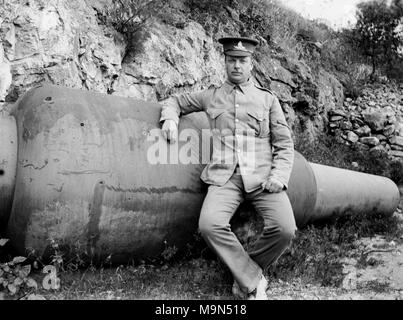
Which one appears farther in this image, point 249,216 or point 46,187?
point 249,216

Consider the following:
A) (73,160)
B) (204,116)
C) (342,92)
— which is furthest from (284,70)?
(73,160)

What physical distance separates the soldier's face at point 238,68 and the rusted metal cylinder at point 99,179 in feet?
1.68

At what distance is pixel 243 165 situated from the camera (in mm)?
3494

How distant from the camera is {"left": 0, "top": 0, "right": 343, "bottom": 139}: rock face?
4.59 meters

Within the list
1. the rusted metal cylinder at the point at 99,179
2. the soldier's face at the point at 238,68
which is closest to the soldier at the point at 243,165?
the soldier's face at the point at 238,68

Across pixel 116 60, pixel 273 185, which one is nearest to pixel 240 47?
pixel 273 185

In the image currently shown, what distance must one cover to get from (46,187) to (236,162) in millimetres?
1325

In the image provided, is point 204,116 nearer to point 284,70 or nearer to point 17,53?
point 17,53

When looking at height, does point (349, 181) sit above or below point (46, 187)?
below

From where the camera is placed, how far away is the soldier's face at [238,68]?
12.0 feet

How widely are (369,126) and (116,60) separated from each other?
4927mm
